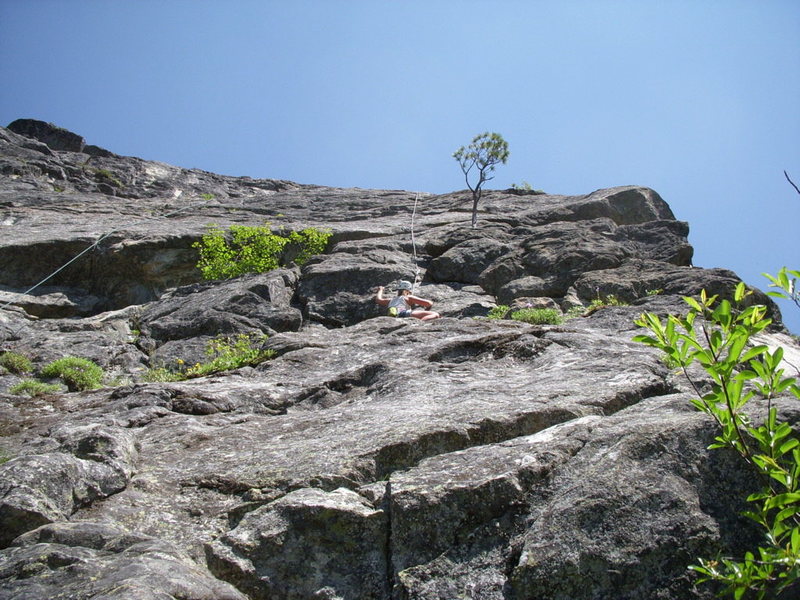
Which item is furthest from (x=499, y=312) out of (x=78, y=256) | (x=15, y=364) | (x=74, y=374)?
(x=78, y=256)

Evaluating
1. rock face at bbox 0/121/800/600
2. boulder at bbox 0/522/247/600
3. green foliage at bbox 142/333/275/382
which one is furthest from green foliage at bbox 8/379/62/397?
boulder at bbox 0/522/247/600

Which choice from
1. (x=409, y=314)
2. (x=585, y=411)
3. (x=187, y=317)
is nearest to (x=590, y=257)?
(x=409, y=314)

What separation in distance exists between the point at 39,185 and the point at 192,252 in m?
13.0

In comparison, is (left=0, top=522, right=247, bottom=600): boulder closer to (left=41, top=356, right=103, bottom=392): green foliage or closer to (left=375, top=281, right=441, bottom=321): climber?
(left=41, top=356, right=103, bottom=392): green foliage

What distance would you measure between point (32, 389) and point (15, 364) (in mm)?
1731

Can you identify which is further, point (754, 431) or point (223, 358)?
point (223, 358)

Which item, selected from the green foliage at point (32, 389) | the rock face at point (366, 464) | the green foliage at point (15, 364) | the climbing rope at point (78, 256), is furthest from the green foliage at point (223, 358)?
the climbing rope at point (78, 256)

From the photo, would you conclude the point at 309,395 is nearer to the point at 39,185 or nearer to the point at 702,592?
the point at 702,592

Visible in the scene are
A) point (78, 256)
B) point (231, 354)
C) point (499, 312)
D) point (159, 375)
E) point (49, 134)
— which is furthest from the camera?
point (49, 134)

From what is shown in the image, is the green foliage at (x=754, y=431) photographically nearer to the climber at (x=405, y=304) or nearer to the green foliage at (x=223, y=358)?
the green foliage at (x=223, y=358)

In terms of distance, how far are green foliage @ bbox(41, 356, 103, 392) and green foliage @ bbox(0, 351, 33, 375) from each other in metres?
0.32

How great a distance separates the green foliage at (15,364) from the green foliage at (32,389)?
3.35ft

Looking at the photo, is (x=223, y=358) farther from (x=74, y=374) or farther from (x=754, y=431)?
(x=754, y=431)

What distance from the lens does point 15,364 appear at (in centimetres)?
1129
